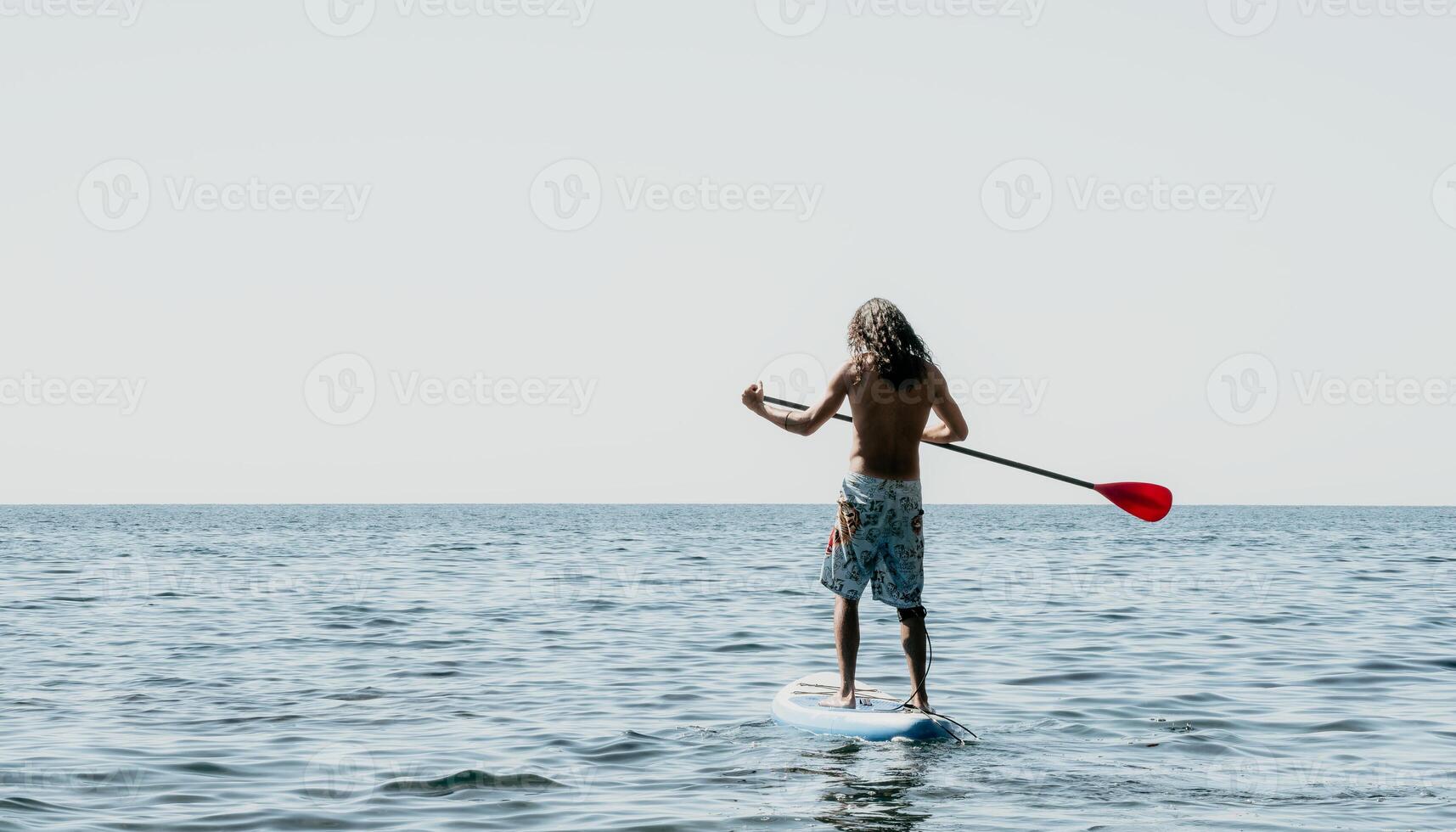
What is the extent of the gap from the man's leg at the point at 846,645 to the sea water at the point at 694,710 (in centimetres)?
32

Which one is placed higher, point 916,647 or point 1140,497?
point 1140,497

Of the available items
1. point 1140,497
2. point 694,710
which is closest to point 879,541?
Answer: point 694,710

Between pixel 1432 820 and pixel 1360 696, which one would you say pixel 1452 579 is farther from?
pixel 1432 820

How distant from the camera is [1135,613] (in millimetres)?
13891

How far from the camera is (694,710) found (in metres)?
8.01

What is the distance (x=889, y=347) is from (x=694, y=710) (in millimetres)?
2600

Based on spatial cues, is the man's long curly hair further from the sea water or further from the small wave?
the small wave

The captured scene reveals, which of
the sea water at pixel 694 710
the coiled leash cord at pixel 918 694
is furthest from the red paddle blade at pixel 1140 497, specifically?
the coiled leash cord at pixel 918 694

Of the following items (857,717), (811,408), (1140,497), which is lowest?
(857,717)

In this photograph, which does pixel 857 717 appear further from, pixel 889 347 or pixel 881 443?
pixel 889 347

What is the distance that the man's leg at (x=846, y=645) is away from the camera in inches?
275

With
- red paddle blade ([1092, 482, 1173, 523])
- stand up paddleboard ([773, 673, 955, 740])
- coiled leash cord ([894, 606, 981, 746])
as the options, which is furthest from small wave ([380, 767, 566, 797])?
red paddle blade ([1092, 482, 1173, 523])

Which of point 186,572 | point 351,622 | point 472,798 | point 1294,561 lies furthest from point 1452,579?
point 186,572

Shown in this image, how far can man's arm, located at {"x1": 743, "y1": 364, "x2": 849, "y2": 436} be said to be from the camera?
684cm
